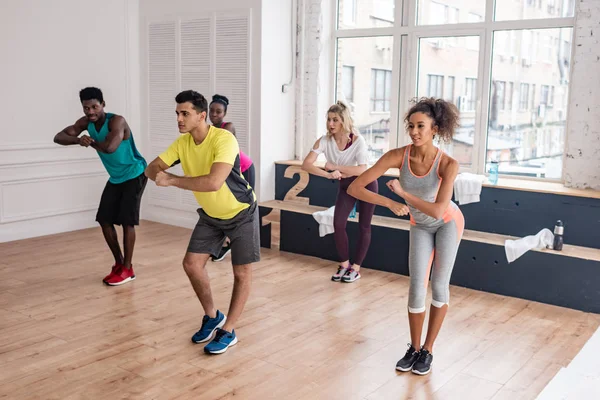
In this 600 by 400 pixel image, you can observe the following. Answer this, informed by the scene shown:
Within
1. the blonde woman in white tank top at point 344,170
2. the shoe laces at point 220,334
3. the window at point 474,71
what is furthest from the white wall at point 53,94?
the shoe laces at point 220,334

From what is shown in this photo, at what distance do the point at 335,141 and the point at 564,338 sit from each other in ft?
7.07

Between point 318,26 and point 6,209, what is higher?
point 318,26

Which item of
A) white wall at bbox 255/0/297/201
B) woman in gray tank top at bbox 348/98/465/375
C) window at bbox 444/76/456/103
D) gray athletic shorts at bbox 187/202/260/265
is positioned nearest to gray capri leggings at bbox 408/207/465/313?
woman in gray tank top at bbox 348/98/465/375

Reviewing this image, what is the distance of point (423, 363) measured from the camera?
3.47 m

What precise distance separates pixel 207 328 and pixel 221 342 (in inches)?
8.1

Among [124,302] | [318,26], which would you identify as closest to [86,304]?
[124,302]

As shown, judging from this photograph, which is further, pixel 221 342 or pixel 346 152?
pixel 346 152

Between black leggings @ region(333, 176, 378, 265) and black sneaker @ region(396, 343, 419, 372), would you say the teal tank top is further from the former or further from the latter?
black sneaker @ region(396, 343, 419, 372)

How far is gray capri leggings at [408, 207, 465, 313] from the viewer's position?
10.8 ft

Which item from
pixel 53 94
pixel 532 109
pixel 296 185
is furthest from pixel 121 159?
pixel 532 109

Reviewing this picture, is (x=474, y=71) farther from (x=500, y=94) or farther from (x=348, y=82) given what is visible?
(x=348, y=82)

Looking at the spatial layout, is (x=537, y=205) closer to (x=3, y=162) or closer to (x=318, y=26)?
(x=318, y=26)

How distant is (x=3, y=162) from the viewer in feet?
20.2

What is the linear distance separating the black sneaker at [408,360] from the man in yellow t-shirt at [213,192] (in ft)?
3.04
